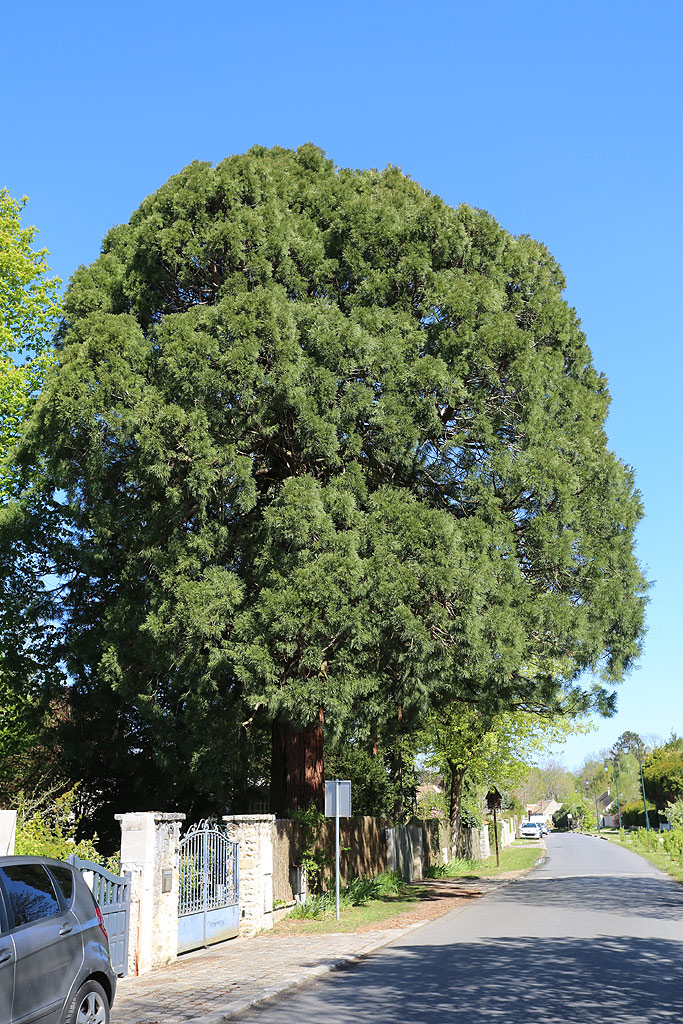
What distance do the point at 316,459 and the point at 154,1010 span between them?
10.1 metres

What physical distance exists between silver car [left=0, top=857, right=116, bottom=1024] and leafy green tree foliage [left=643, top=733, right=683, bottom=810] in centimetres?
6449

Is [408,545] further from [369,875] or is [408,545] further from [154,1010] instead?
[369,875]

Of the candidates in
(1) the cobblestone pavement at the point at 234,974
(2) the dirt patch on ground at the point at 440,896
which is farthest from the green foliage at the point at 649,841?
(1) the cobblestone pavement at the point at 234,974

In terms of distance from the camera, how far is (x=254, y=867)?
14.4 meters

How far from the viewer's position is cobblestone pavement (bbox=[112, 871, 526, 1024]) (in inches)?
337

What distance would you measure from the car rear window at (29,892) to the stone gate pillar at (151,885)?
4.06 metres

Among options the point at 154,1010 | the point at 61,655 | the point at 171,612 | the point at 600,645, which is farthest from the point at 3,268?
the point at 154,1010

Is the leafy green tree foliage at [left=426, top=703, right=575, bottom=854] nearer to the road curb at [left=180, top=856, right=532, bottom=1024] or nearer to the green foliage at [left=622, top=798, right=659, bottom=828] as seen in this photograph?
the road curb at [left=180, top=856, right=532, bottom=1024]

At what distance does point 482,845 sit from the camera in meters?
43.0

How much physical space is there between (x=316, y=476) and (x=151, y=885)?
8.73 metres

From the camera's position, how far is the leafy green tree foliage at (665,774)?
6700 centimetres

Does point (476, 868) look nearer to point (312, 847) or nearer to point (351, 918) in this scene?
point (312, 847)

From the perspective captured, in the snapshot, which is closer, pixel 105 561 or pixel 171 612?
pixel 171 612

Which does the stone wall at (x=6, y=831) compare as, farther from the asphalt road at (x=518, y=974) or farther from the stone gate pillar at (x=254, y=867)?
the stone gate pillar at (x=254, y=867)
